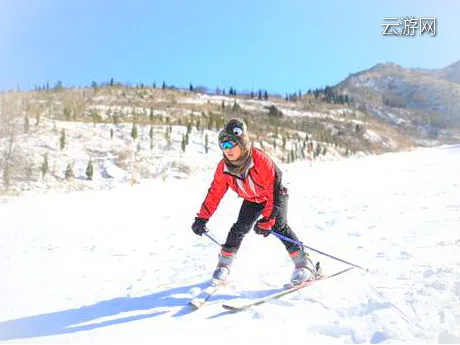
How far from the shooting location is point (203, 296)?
3.95 meters

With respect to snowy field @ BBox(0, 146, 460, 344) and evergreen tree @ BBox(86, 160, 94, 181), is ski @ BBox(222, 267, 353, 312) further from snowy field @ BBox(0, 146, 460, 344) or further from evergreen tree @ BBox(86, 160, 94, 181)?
evergreen tree @ BBox(86, 160, 94, 181)

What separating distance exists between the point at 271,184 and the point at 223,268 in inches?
A: 40.1

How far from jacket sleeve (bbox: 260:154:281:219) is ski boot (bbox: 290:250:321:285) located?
62cm

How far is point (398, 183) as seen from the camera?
11812 mm

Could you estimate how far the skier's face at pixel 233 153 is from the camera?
4.00m

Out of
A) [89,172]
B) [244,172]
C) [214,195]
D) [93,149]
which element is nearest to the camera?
[244,172]

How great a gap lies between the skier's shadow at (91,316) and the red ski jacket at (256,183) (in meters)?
0.94

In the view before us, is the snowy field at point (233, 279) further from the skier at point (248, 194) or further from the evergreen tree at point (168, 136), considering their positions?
the evergreen tree at point (168, 136)

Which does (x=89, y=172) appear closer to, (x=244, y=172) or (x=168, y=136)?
(x=168, y=136)

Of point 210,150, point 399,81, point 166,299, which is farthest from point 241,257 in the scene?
point 399,81

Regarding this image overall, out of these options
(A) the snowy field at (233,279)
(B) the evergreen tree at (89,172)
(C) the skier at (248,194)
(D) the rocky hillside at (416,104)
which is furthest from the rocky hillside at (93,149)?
(D) the rocky hillside at (416,104)

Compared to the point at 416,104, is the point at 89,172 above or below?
below

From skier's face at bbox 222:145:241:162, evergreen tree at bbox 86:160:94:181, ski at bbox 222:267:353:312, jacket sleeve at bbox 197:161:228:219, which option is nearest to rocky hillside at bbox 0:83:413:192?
evergreen tree at bbox 86:160:94:181

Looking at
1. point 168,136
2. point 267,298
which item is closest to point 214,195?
point 267,298
